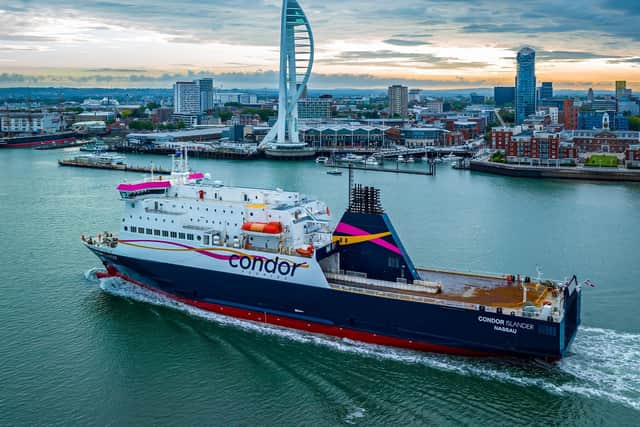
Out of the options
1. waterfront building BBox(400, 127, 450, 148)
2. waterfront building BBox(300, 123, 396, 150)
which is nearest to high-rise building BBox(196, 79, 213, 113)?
waterfront building BBox(300, 123, 396, 150)

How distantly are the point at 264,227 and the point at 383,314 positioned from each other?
2.36 metres

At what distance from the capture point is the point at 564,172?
104 feet

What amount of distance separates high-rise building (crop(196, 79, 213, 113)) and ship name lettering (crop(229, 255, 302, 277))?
290 feet

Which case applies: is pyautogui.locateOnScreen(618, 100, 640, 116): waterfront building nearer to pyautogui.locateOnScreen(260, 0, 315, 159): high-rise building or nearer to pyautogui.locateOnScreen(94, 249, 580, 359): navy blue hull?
pyautogui.locateOnScreen(260, 0, 315, 159): high-rise building

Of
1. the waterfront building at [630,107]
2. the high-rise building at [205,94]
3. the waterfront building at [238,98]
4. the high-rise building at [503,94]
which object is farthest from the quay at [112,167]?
the waterfront building at [238,98]

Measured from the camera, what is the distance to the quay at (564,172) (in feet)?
99.1

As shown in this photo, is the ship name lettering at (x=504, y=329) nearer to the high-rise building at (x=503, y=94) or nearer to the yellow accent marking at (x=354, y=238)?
the yellow accent marking at (x=354, y=238)

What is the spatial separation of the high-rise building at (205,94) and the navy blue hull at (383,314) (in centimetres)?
8809

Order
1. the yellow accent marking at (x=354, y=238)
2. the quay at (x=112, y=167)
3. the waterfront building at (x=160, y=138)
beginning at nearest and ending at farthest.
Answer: the yellow accent marking at (x=354, y=238) < the quay at (x=112, y=167) < the waterfront building at (x=160, y=138)

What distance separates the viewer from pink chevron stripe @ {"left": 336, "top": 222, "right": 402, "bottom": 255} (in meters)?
10.4

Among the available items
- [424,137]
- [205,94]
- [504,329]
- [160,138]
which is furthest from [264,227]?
[205,94]

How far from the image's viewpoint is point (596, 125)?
189 feet

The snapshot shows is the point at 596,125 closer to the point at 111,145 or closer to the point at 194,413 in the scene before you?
the point at 111,145

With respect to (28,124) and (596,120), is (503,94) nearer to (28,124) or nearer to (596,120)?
(596,120)
